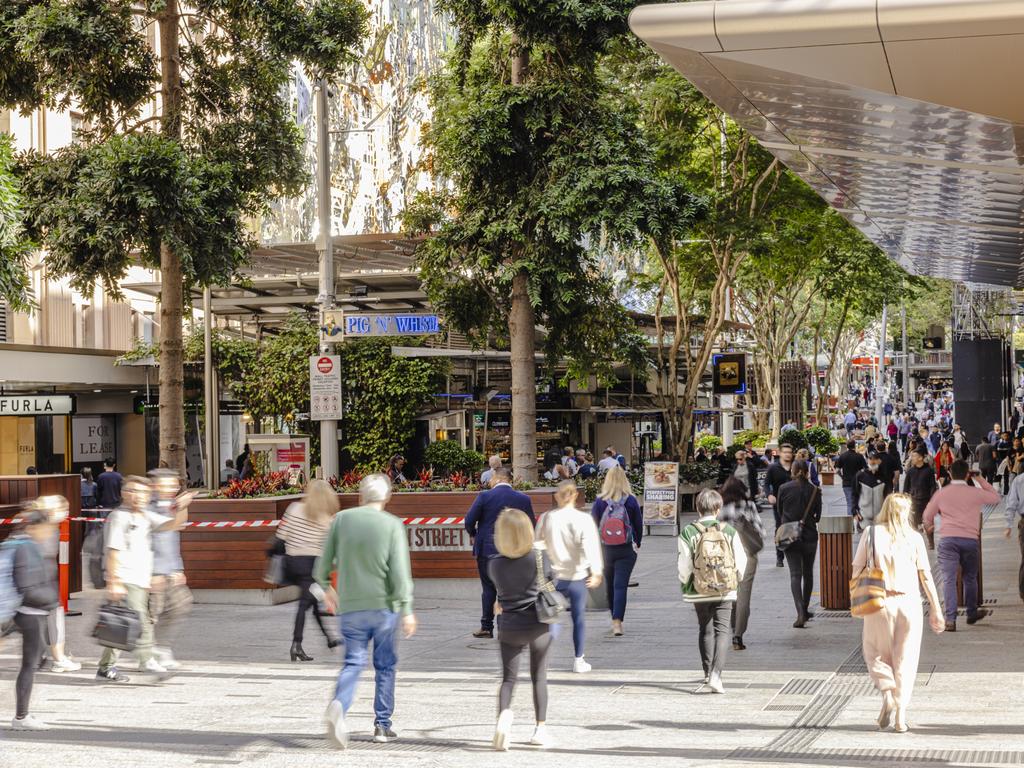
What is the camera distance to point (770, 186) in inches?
1085

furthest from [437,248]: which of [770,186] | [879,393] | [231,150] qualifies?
[879,393]

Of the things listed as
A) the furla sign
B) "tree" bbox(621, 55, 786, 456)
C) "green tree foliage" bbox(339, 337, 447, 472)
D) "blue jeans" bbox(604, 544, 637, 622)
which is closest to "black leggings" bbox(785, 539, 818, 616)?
"blue jeans" bbox(604, 544, 637, 622)

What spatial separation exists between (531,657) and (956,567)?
19.9 ft

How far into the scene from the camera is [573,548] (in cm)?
1073

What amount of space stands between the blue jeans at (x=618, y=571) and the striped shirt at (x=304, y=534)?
2701mm

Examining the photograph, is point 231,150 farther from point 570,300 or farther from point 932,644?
point 932,644

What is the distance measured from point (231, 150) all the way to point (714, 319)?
40.2 ft

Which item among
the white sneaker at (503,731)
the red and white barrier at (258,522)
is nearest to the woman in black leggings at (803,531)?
the red and white barrier at (258,522)

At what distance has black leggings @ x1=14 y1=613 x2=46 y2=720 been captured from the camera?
880cm

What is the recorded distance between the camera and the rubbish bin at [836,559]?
13.9 meters

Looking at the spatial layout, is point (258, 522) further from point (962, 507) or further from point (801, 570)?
point (962, 507)

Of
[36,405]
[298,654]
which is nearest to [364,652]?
[298,654]

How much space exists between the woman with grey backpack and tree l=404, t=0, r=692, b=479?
28.7 feet

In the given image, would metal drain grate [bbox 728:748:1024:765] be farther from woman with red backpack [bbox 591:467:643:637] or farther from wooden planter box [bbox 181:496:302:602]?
wooden planter box [bbox 181:496:302:602]
